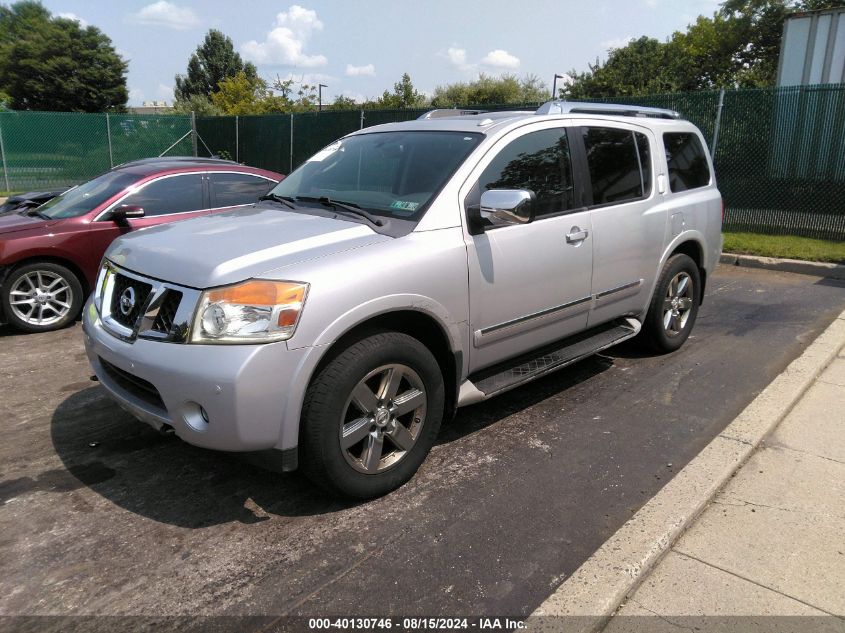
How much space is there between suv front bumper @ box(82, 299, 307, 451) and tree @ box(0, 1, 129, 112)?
5151cm

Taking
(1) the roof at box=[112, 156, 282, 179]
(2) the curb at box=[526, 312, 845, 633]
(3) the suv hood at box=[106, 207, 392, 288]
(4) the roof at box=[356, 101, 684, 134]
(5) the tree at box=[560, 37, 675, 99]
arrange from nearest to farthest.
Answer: (2) the curb at box=[526, 312, 845, 633], (3) the suv hood at box=[106, 207, 392, 288], (4) the roof at box=[356, 101, 684, 134], (1) the roof at box=[112, 156, 282, 179], (5) the tree at box=[560, 37, 675, 99]

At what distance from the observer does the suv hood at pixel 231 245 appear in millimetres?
2918

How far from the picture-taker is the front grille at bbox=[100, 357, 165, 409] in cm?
304

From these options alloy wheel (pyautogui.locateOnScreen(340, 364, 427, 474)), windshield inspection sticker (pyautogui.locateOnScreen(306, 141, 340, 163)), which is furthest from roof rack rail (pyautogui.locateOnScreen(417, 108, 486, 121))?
alloy wheel (pyautogui.locateOnScreen(340, 364, 427, 474))

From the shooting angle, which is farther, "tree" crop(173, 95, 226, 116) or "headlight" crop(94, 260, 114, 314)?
"tree" crop(173, 95, 226, 116)

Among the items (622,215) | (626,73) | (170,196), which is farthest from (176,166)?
(626,73)

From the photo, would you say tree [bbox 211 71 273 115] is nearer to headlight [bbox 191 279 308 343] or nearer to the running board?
the running board

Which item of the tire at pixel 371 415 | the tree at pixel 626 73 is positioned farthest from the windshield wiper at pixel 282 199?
the tree at pixel 626 73

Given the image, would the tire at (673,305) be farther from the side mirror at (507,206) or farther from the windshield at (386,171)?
the windshield at (386,171)

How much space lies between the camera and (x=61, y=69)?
4544 cm

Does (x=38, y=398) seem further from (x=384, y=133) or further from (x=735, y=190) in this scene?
(x=735, y=190)

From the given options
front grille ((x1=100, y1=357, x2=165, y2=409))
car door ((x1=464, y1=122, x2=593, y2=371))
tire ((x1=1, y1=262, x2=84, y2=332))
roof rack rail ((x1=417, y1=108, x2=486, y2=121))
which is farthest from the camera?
tire ((x1=1, y1=262, x2=84, y2=332))

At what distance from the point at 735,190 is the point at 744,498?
10.00 m

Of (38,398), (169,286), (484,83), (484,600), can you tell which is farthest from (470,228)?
(484,83)
